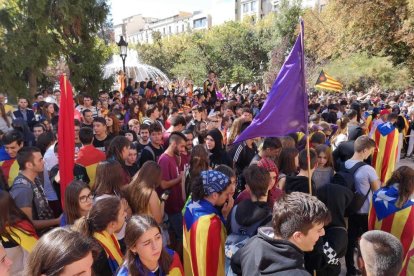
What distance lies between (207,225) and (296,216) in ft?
3.11

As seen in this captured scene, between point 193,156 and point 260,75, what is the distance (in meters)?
32.5

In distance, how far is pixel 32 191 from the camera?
135 inches

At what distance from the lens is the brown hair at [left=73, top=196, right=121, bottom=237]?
8.57 feet

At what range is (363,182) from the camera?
409cm

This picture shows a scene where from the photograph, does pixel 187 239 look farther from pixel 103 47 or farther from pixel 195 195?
pixel 103 47

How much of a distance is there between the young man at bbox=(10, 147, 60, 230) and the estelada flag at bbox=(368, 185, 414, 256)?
3211 millimetres

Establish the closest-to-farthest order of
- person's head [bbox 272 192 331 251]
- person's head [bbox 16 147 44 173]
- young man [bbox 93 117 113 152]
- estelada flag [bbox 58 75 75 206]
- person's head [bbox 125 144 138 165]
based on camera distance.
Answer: person's head [bbox 272 192 331 251], estelada flag [bbox 58 75 75 206], person's head [bbox 16 147 44 173], person's head [bbox 125 144 138 165], young man [bbox 93 117 113 152]

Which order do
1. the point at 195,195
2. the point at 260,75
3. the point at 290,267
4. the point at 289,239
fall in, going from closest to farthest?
1. the point at 290,267
2. the point at 289,239
3. the point at 195,195
4. the point at 260,75

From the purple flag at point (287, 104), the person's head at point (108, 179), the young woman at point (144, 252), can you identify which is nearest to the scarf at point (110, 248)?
the young woman at point (144, 252)

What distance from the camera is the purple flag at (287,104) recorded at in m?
3.64

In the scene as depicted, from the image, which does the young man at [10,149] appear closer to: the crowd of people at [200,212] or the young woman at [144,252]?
the crowd of people at [200,212]

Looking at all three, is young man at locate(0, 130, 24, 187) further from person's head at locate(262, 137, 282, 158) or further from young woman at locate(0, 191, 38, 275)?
person's head at locate(262, 137, 282, 158)

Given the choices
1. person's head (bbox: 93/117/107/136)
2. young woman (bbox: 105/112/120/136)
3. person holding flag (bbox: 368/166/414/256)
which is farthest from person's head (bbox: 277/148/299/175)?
young woman (bbox: 105/112/120/136)

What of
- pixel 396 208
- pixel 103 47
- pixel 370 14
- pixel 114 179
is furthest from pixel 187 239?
pixel 370 14
